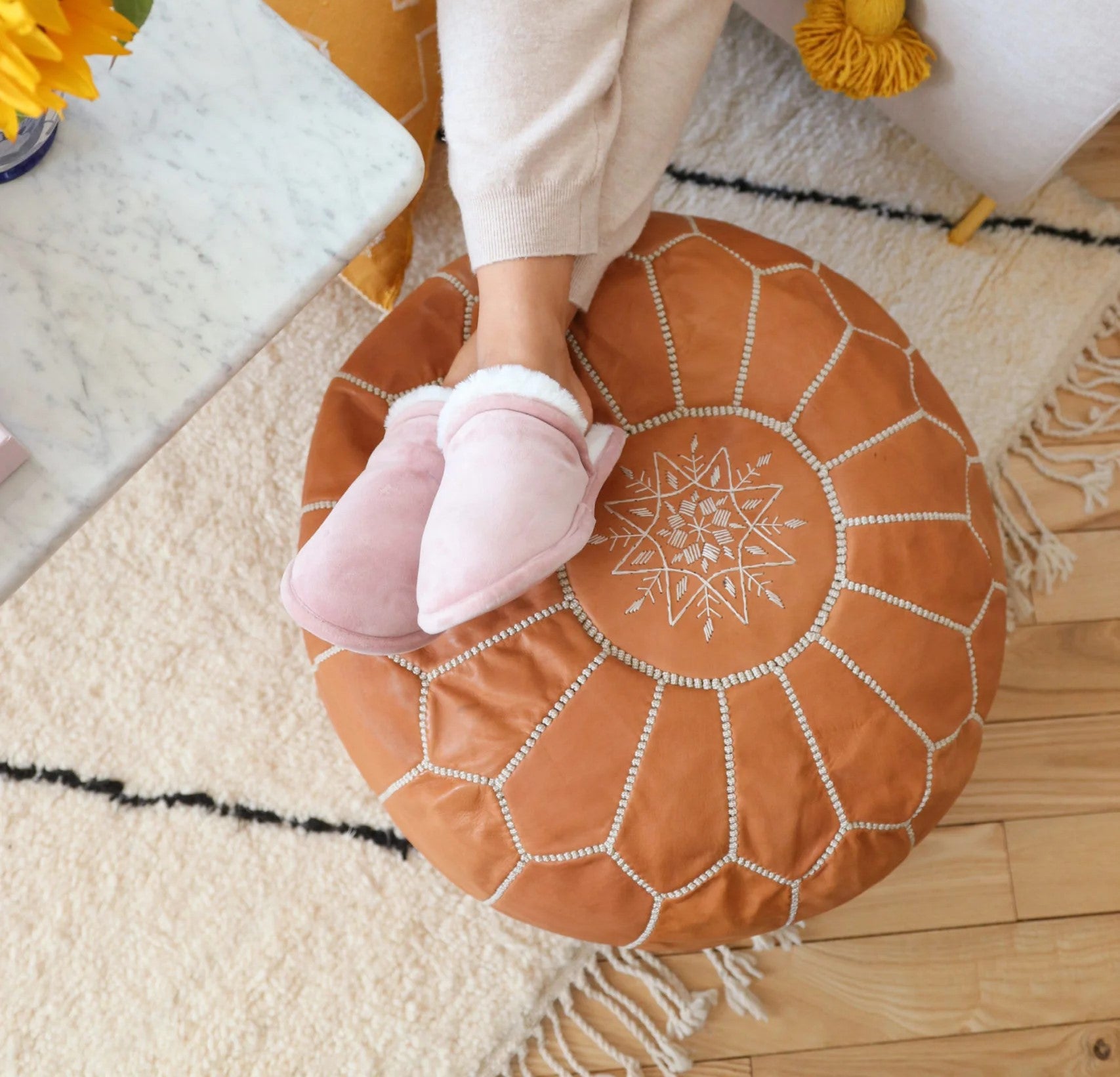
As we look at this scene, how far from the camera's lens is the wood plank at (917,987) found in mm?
1009

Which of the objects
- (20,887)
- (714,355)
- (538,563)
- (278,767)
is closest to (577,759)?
(538,563)

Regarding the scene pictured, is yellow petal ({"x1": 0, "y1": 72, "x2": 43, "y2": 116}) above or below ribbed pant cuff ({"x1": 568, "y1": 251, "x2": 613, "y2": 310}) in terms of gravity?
above

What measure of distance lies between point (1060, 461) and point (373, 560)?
2.86 feet

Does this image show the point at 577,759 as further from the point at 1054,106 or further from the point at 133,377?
the point at 1054,106

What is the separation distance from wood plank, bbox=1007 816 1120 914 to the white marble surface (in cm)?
95

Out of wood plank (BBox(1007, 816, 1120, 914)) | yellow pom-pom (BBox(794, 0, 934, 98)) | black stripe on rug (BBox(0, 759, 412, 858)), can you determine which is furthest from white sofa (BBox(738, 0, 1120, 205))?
black stripe on rug (BBox(0, 759, 412, 858))

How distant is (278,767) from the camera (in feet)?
3.38

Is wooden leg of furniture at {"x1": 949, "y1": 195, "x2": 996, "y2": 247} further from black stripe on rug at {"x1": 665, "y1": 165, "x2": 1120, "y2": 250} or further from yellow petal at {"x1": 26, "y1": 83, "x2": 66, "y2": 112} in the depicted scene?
yellow petal at {"x1": 26, "y1": 83, "x2": 66, "y2": 112}

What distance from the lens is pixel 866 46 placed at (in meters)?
0.91

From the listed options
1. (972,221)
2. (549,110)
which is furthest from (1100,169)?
(549,110)

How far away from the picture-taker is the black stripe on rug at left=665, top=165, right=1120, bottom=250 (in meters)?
1.18

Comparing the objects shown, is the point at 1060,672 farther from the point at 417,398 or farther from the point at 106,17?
the point at 106,17

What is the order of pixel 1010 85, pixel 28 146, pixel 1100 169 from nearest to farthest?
pixel 28 146
pixel 1010 85
pixel 1100 169

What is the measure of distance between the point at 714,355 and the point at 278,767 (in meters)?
0.63
